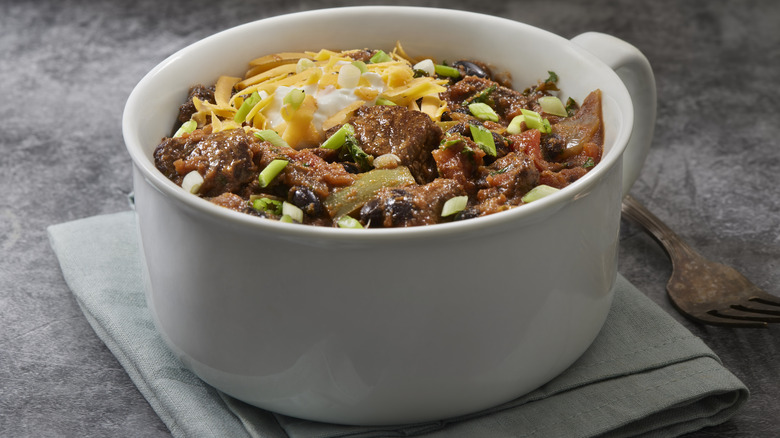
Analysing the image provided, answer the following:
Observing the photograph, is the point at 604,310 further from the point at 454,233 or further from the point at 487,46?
the point at 487,46

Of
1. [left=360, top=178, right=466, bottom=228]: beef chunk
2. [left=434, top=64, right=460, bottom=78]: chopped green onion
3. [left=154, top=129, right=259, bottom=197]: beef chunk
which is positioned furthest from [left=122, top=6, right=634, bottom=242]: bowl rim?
[left=434, top=64, right=460, bottom=78]: chopped green onion

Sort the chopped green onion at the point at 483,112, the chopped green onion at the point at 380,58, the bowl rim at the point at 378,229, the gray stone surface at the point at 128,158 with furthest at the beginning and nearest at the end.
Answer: the chopped green onion at the point at 380,58
the chopped green onion at the point at 483,112
the gray stone surface at the point at 128,158
the bowl rim at the point at 378,229

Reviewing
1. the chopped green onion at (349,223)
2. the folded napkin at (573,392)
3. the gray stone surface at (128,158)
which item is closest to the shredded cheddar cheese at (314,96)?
the chopped green onion at (349,223)

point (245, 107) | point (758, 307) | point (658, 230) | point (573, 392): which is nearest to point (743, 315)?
point (758, 307)

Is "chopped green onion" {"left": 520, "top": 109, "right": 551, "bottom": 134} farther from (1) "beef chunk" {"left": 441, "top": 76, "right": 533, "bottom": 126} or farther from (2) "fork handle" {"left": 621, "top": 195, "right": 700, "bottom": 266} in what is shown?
(2) "fork handle" {"left": 621, "top": 195, "right": 700, "bottom": 266}

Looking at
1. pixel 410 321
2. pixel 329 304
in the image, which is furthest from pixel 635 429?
pixel 329 304

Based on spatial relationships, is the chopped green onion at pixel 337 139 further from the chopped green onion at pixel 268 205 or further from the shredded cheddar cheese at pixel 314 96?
the chopped green onion at pixel 268 205
